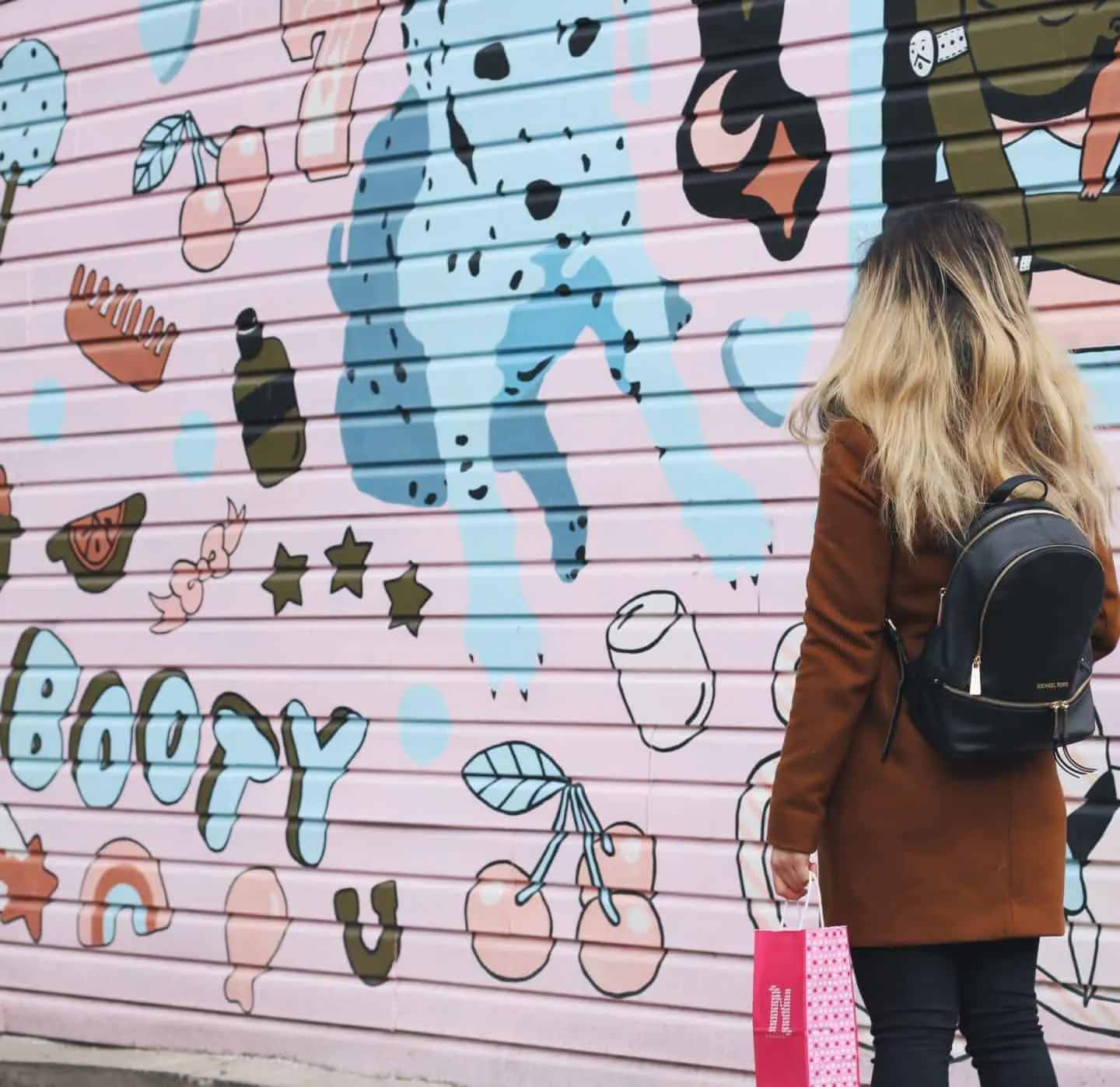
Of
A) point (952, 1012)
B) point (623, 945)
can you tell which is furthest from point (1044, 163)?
point (623, 945)

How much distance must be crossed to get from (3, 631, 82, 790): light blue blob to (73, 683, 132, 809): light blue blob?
0.10m

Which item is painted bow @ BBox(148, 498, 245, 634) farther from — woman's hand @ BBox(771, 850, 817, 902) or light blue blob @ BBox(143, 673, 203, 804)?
woman's hand @ BBox(771, 850, 817, 902)

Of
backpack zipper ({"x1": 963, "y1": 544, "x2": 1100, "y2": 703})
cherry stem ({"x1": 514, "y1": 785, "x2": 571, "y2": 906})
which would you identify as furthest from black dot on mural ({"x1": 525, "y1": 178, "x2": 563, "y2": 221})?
backpack zipper ({"x1": 963, "y1": 544, "x2": 1100, "y2": 703})

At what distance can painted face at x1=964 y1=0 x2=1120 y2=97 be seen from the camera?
377 cm

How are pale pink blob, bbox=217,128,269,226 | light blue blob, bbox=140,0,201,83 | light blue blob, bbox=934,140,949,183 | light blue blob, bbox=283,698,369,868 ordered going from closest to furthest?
light blue blob, bbox=934,140,949,183 → light blue blob, bbox=283,698,369,868 → pale pink blob, bbox=217,128,269,226 → light blue blob, bbox=140,0,201,83

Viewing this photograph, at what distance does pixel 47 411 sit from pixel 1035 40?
325cm

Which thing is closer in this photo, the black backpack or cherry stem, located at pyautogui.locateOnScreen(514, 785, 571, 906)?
the black backpack

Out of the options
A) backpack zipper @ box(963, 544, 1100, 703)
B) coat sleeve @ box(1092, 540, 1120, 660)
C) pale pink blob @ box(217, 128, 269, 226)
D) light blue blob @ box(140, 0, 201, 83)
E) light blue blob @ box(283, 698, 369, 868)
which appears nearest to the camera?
backpack zipper @ box(963, 544, 1100, 703)

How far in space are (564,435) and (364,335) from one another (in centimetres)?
74

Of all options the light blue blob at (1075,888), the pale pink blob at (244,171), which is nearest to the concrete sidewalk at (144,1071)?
the light blue blob at (1075,888)

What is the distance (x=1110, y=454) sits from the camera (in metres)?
3.76

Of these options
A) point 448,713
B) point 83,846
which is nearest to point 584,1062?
point 448,713

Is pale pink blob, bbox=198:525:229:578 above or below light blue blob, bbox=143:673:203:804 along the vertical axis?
above

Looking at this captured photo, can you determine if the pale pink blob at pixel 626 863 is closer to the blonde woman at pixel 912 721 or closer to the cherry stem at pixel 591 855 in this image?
the cherry stem at pixel 591 855
